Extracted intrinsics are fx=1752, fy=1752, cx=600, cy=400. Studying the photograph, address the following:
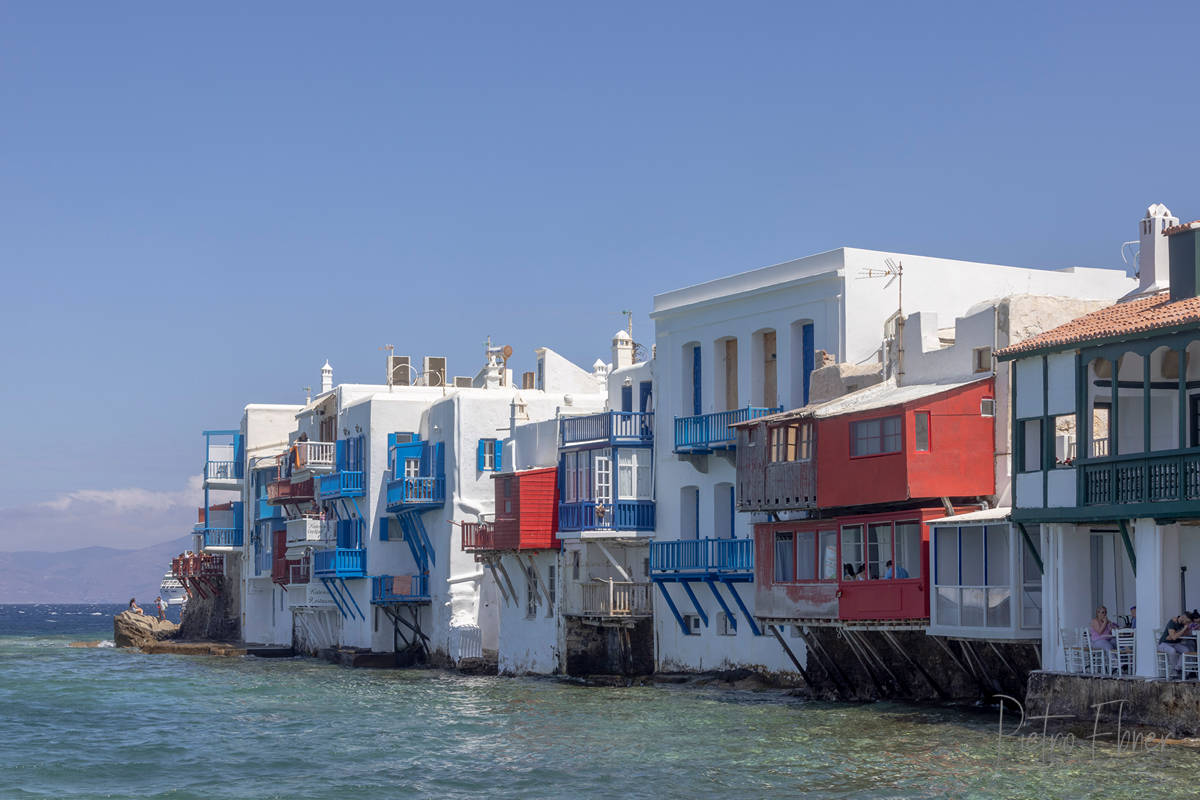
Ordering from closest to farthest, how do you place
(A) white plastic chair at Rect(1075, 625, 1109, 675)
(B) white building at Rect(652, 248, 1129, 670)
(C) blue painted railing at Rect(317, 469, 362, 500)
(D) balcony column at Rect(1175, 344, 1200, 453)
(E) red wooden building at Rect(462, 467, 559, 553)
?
(D) balcony column at Rect(1175, 344, 1200, 453), (A) white plastic chair at Rect(1075, 625, 1109, 675), (B) white building at Rect(652, 248, 1129, 670), (E) red wooden building at Rect(462, 467, 559, 553), (C) blue painted railing at Rect(317, 469, 362, 500)

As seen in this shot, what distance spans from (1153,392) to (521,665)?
24317 millimetres

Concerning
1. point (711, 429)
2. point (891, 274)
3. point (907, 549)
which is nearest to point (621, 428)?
point (711, 429)

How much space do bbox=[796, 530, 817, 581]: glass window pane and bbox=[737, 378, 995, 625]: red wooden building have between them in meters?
0.02

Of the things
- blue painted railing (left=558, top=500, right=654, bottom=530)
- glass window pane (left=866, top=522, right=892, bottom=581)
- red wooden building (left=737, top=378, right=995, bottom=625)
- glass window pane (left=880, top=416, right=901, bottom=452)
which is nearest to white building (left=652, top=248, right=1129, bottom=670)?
blue painted railing (left=558, top=500, right=654, bottom=530)

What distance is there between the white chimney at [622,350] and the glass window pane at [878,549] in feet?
65.5

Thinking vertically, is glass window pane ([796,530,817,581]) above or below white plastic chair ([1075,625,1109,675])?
above

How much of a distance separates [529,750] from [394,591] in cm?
2708

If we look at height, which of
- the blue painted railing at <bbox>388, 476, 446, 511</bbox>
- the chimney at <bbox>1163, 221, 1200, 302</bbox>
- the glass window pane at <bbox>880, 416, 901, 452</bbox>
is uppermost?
the chimney at <bbox>1163, 221, 1200, 302</bbox>

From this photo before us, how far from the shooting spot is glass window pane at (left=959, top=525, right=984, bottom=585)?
32.3 m

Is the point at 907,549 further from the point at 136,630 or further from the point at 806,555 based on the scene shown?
the point at 136,630

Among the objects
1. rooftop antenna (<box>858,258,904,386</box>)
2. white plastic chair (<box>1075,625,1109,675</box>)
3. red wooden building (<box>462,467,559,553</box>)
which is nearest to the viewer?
white plastic chair (<box>1075,625,1109,675</box>)

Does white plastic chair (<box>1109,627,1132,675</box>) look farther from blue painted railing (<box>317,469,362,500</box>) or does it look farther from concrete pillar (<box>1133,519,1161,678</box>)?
blue painted railing (<box>317,469,362,500</box>)

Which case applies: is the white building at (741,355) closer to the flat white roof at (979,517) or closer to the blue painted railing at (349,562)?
the flat white roof at (979,517)

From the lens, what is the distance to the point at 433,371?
221 ft
